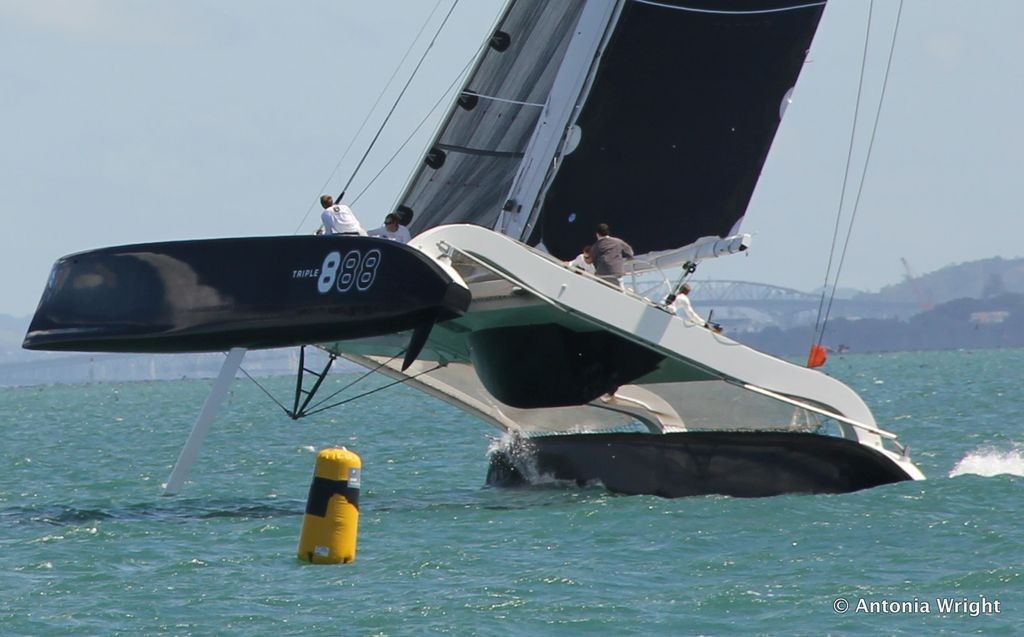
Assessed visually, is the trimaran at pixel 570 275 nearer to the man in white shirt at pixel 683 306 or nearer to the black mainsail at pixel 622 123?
the black mainsail at pixel 622 123

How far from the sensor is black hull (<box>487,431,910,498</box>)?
11867 millimetres

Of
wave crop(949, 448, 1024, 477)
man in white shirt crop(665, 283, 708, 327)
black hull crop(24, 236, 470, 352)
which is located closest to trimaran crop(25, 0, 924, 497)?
black hull crop(24, 236, 470, 352)

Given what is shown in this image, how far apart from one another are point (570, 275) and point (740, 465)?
181 cm

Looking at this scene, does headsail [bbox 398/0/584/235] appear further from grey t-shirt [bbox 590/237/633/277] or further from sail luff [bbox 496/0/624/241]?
grey t-shirt [bbox 590/237/633/277]

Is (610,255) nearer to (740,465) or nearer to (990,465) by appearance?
(740,465)

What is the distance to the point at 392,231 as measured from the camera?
487 inches

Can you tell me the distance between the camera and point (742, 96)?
13398mm

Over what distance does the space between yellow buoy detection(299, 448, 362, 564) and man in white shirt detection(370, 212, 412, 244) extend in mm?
2600

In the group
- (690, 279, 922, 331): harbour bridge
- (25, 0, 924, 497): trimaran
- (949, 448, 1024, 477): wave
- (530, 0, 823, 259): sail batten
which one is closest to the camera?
(25, 0, 924, 497): trimaran

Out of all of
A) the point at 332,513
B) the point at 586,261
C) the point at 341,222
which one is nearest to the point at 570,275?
the point at 586,261

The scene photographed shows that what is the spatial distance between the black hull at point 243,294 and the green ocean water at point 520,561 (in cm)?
124

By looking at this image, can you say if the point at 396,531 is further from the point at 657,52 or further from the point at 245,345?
the point at 657,52

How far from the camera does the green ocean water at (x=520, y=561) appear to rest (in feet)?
26.5

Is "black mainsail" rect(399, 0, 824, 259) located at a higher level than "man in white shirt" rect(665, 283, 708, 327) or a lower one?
higher
